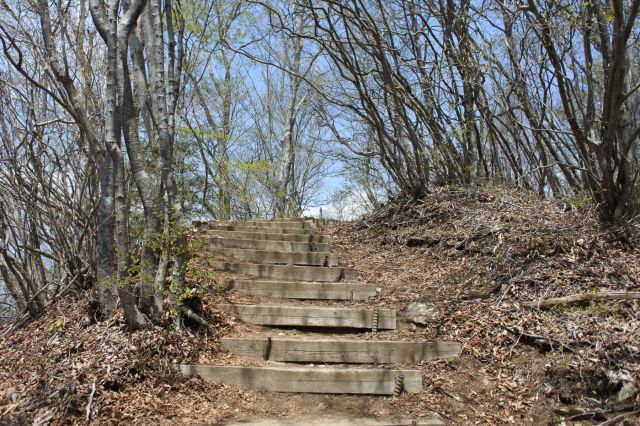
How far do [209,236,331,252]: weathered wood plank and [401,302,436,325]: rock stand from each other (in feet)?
6.97

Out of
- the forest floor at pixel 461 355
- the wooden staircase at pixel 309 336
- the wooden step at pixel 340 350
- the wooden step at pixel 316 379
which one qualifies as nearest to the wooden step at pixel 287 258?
the wooden staircase at pixel 309 336

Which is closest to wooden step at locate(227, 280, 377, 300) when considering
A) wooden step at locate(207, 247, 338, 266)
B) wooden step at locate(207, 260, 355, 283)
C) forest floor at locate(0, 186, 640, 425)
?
forest floor at locate(0, 186, 640, 425)

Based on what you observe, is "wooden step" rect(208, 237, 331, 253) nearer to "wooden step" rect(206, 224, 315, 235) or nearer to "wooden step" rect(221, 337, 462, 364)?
"wooden step" rect(206, 224, 315, 235)

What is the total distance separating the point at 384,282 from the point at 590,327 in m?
2.44

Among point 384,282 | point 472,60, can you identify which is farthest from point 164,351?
point 472,60

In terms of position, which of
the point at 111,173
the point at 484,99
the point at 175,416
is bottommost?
the point at 175,416

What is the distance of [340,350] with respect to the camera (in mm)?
4027

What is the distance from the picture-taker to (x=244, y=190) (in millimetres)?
18875

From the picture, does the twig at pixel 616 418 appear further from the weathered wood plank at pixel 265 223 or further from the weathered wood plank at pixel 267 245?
the weathered wood plank at pixel 265 223

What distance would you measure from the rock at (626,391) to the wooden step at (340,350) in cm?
129

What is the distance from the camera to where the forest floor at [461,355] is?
3.12 meters

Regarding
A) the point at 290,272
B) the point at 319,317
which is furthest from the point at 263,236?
the point at 319,317

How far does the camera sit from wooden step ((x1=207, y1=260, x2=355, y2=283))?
5527 mm

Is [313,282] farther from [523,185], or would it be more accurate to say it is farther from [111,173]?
[523,185]
